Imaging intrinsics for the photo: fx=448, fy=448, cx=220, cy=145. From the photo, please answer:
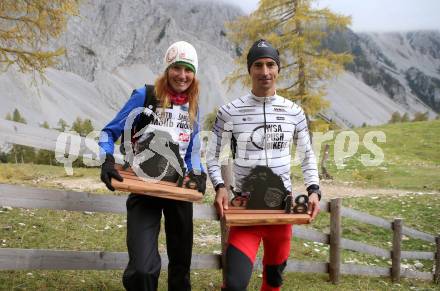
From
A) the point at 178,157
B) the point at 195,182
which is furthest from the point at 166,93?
the point at 195,182

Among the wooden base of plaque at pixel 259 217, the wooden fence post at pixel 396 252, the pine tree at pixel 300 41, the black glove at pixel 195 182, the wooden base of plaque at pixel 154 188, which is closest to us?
the wooden base of plaque at pixel 154 188

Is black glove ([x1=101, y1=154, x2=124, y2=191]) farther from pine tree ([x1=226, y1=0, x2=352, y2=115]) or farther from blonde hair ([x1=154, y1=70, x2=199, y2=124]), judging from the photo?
pine tree ([x1=226, y1=0, x2=352, y2=115])

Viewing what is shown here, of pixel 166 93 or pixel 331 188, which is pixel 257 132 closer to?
pixel 166 93

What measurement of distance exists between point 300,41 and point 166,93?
18.6 meters

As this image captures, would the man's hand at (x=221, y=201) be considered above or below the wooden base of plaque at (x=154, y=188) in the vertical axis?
below

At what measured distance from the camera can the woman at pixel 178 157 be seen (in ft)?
11.0

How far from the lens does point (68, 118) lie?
8819cm

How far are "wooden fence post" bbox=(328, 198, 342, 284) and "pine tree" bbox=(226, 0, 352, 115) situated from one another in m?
15.2

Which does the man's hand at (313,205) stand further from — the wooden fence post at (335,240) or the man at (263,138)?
the wooden fence post at (335,240)

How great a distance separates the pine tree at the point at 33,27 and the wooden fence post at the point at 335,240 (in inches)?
371

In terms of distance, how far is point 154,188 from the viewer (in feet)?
10.8

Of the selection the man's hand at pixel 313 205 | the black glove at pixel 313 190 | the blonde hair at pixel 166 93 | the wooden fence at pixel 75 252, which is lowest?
the wooden fence at pixel 75 252

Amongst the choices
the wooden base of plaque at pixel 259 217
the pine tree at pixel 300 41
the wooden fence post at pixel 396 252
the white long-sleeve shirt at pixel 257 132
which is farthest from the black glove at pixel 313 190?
the pine tree at pixel 300 41

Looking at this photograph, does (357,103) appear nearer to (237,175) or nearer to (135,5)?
(135,5)
